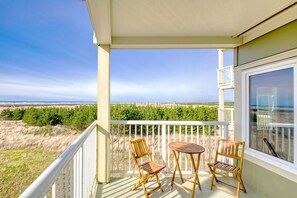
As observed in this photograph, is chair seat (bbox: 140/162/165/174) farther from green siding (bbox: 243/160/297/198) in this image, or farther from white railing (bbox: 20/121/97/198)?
green siding (bbox: 243/160/297/198)

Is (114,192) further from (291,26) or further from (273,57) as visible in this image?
(291,26)

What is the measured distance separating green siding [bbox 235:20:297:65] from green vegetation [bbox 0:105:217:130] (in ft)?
20.7

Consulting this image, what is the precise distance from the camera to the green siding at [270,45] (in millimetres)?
Result: 2248

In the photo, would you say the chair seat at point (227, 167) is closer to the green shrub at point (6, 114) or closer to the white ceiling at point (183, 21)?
the white ceiling at point (183, 21)

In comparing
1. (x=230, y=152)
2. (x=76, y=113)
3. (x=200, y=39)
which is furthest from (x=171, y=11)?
(x=76, y=113)

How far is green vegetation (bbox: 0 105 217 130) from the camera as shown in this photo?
30.1 feet

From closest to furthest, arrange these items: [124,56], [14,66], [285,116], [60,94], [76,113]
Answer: [285,116]
[76,113]
[124,56]
[14,66]
[60,94]

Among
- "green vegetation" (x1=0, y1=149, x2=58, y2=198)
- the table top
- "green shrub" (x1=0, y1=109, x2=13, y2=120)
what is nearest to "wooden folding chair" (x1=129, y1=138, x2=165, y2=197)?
the table top

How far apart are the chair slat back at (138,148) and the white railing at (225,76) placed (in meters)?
7.59

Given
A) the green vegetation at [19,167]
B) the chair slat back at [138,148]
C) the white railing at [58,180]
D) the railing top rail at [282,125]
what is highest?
Result: the railing top rail at [282,125]

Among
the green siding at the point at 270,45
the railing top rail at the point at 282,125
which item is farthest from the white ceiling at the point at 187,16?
the railing top rail at the point at 282,125

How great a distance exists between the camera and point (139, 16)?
2377 mm

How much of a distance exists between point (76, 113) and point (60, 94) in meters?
13.2

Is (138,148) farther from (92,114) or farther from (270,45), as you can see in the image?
(92,114)
